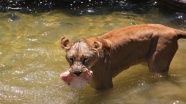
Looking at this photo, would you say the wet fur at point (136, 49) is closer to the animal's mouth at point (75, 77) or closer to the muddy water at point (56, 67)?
the muddy water at point (56, 67)

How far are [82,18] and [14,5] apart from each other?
2.38 metres

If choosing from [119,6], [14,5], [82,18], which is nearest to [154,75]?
[82,18]

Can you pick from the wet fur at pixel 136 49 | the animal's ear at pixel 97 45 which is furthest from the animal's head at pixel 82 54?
the wet fur at pixel 136 49

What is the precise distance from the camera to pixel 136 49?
248 inches

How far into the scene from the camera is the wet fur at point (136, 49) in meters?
6.05

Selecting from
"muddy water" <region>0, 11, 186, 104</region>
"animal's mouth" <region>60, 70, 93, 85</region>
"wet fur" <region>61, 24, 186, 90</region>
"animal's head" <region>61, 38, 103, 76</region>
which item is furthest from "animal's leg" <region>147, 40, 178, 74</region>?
"animal's mouth" <region>60, 70, 93, 85</region>

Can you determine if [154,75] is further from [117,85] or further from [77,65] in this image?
[77,65]

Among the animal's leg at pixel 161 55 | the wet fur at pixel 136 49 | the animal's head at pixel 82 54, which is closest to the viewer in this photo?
the animal's head at pixel 82 54

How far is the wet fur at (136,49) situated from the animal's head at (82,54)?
1.39 feet

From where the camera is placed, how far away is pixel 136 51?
20.7ft

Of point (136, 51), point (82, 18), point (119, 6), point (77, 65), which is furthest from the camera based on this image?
point (119, 6)

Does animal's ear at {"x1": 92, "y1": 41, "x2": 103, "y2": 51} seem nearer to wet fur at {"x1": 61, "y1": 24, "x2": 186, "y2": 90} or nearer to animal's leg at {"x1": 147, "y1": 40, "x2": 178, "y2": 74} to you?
wet fur at {"x1": 61, "y1": 24, "x2": 186, "y2": 90}

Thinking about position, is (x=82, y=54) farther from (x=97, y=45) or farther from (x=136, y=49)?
(x=136, y=49)

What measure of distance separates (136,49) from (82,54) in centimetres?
134
